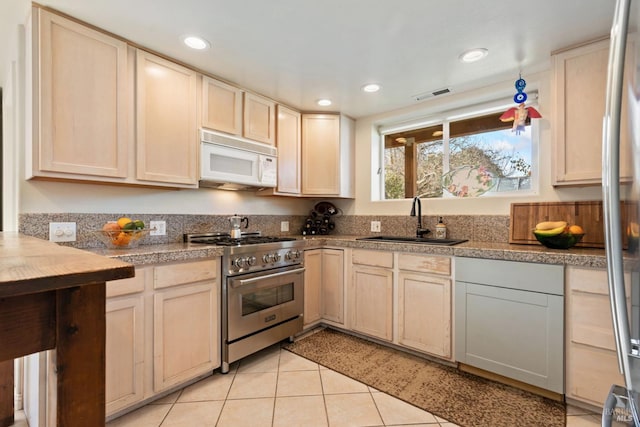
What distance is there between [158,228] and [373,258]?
1.72 m

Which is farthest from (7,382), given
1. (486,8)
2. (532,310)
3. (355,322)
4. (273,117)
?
(486,8)

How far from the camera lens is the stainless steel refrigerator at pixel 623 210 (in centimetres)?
63

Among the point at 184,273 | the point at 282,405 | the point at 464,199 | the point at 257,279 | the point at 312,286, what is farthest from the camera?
the point at 312,286

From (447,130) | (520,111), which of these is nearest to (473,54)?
(520,111)

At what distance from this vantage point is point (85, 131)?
5.61 feet

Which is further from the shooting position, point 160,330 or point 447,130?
point 447,130

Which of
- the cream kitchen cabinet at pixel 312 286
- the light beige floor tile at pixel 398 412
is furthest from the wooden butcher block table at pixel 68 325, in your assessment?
the cream kitchen cabinet at pixel 312 286

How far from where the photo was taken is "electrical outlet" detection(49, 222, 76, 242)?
1.78 meters

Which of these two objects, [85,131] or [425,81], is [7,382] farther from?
[425,81]

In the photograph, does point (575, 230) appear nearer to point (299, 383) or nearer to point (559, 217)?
point (559, 217)

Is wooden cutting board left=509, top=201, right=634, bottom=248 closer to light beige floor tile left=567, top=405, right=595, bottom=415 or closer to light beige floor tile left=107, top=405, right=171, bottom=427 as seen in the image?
light beige floor tile left=567, top=405, right=595, bottom=415

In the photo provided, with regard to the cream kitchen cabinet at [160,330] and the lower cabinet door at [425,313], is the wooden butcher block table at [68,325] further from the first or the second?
the lower cabinet door at [425,313]

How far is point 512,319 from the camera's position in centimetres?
188

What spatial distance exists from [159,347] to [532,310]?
223cm
